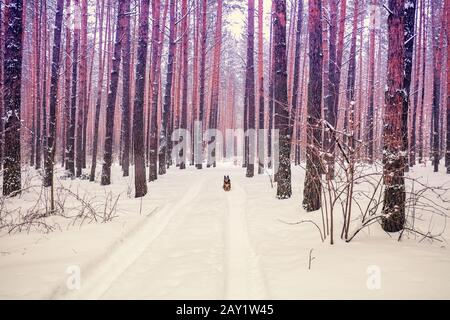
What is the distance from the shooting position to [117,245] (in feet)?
16.9

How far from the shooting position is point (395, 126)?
5199 mm

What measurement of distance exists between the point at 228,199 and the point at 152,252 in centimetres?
496

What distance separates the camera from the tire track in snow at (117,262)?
3.46 m

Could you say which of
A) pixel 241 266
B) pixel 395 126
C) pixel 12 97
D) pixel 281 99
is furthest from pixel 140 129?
pixel 395 126

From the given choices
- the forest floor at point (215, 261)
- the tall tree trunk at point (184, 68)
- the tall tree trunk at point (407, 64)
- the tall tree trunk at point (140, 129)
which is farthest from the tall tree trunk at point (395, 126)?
the tall tree trunk at point (184, 68)

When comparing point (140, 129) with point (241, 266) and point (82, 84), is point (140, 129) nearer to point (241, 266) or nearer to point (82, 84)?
point (241, 266)

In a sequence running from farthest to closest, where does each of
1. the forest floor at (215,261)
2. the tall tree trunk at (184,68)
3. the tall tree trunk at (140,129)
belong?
the tall tree trunk at (184,68) < the tall tree trunk at (140,129) < the forest floor at (215,261)

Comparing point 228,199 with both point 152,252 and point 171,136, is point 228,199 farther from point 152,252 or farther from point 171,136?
point 171,136

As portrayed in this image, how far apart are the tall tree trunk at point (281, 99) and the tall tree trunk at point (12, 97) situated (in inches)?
298

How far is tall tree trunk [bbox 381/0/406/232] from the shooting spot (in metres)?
5.16

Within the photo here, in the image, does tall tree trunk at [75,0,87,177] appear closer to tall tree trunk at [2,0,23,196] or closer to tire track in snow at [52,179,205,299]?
tall tree trunk at [2,0,23,196]

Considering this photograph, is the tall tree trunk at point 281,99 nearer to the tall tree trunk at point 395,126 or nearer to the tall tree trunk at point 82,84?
the tall tree trunk at point 395,126

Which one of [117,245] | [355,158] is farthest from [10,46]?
[355,158]

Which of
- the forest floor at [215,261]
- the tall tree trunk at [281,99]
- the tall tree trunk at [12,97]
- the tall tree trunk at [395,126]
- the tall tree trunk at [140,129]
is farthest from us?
the tall tree trunk at [140,129]
